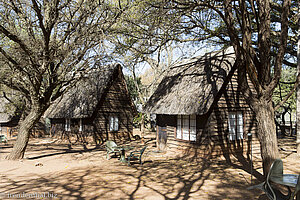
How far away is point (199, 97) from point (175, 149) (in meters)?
3.63

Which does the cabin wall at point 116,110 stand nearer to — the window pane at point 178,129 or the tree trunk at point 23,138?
the tree trunk at point 23,138

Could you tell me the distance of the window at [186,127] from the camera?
38.5 ft

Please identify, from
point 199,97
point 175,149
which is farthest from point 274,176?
point 175,149

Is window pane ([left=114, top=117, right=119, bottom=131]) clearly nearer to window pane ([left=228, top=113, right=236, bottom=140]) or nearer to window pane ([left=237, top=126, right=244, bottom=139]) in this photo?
window pane ([left=228, top=113, right=236, bottom=140])

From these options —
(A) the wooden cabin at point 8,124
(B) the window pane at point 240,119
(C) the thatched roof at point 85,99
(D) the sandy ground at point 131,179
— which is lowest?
(D) the sandy ground at point 131,179

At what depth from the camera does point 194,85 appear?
12.2m

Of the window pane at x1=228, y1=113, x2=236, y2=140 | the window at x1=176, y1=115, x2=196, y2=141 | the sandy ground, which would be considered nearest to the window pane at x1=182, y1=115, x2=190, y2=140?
the window at x1=176, y1=115, x2=196, y2=141

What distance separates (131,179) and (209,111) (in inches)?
213

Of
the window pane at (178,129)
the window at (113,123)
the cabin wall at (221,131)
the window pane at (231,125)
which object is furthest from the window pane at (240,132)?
the window at (113,123)

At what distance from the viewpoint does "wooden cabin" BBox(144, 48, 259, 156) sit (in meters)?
10.9

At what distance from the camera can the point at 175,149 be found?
12703 mm

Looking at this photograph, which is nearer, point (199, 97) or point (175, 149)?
point (199, 97)

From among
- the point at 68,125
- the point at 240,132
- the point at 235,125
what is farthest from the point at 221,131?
the point at 68,125

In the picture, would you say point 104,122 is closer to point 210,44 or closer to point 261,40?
point 210,44
